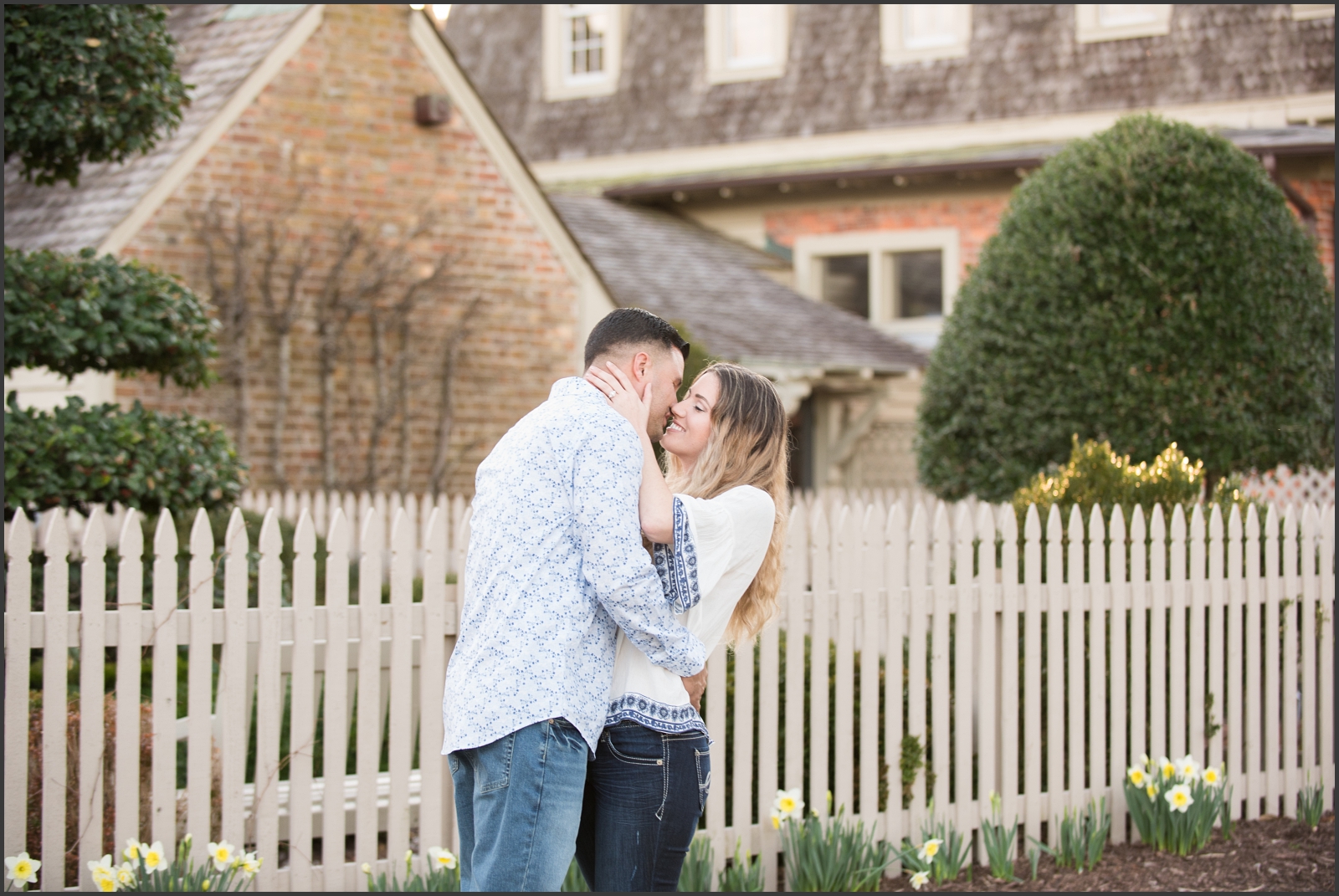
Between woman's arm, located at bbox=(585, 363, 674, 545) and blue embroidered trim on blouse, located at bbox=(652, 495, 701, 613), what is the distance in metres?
0.02

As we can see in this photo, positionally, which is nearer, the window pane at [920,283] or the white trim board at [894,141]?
the white trim board at [894,141]

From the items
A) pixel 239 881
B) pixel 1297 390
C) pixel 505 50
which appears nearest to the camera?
pixel 239 881

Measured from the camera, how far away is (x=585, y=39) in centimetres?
1938

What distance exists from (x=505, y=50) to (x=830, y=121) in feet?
17.8

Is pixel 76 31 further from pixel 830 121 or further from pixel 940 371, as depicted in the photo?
pixel 830 121

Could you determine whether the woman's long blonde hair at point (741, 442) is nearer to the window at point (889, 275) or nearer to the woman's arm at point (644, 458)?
the woman's arm at point (644, 458)

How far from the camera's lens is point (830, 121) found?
17.4 m

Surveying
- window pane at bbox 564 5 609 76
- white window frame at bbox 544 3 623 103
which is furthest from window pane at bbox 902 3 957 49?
window pane at bbox 564 5 609 76

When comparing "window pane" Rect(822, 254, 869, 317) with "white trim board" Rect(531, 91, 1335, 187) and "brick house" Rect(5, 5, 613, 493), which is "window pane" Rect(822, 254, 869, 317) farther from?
"brick house" Rect(5, 5, 613, 493)

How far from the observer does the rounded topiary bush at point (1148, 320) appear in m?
8.23

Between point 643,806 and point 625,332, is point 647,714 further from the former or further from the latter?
point 625,332

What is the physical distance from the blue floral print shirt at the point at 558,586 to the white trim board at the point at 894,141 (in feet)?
38.4

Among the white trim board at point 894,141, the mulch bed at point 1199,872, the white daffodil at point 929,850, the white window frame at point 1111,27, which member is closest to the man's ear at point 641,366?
the white daffodil at point 929,850

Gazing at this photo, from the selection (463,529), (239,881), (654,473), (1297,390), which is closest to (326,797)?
(239,881)
